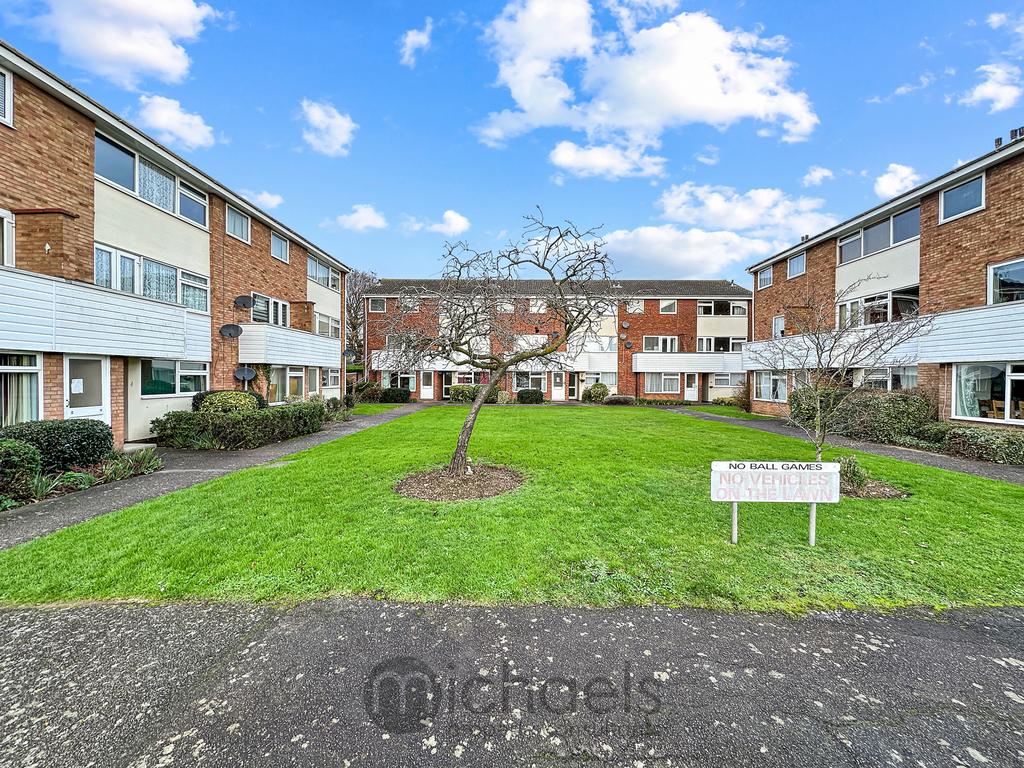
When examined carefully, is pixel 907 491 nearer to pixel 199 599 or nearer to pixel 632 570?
pixel 632 570

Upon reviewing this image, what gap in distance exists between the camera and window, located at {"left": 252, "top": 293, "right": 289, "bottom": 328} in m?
17.7

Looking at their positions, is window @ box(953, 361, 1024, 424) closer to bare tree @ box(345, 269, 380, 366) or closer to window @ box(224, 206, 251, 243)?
window @ box(224, 206, 251, 243)

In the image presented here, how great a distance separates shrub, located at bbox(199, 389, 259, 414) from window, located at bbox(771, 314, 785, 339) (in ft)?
79.2

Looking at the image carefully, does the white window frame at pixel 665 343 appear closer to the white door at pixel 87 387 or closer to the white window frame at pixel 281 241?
the white window frame at pixel 281 241

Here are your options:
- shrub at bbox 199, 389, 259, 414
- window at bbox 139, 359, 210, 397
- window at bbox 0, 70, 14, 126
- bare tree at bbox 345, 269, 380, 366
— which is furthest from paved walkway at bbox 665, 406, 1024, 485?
bare tree at bbox 345, 269, 380, 366

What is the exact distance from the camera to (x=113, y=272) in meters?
11.6

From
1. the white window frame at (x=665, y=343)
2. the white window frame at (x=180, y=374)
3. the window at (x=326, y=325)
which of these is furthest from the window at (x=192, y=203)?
the white window frame at (x=665, y=343)

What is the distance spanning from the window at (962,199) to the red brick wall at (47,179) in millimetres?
24692

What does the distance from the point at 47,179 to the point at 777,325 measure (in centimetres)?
2869

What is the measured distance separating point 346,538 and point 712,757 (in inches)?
168

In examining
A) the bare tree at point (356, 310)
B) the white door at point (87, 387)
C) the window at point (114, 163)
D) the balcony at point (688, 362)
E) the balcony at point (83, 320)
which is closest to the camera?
the balcony at point (83, 320)

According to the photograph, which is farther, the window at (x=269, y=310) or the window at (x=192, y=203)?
the window at (x=269, y=310)

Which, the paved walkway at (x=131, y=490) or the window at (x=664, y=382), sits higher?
the window at (x=664, y=382)

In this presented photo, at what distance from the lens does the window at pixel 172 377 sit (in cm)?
1266
